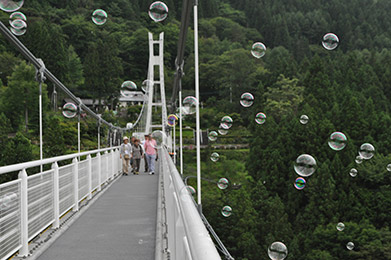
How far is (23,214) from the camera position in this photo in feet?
14.4

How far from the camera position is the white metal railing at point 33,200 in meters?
3.93

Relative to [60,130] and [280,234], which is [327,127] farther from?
[60,130]

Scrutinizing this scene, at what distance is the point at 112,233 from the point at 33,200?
113 cm

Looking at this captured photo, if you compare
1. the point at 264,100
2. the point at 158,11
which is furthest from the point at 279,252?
the point at 264,100

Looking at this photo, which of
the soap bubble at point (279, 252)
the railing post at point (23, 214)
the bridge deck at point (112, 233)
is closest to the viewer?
the railing post at point (23, 214)

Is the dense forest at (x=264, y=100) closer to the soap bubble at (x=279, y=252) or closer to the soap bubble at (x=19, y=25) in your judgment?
the soap bubble at (x=279, y=252)

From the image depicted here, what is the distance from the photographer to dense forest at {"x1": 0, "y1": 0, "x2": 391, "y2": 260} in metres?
39.8

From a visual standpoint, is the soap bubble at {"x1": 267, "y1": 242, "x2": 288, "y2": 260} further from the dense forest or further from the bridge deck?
the dense forest

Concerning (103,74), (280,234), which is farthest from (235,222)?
(103,74)

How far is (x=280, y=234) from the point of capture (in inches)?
1513

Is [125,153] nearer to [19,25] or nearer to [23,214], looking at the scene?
[19,25]

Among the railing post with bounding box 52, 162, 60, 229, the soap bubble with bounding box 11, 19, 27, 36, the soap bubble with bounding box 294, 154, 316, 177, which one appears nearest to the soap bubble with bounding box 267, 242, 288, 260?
the soap bubble with bounding box 294, 154, 316, 177

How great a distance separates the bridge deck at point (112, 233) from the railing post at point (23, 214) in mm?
161

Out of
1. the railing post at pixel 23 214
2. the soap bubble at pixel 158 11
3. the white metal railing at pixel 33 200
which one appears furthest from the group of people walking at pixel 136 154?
the railing post at pixel 23 214
